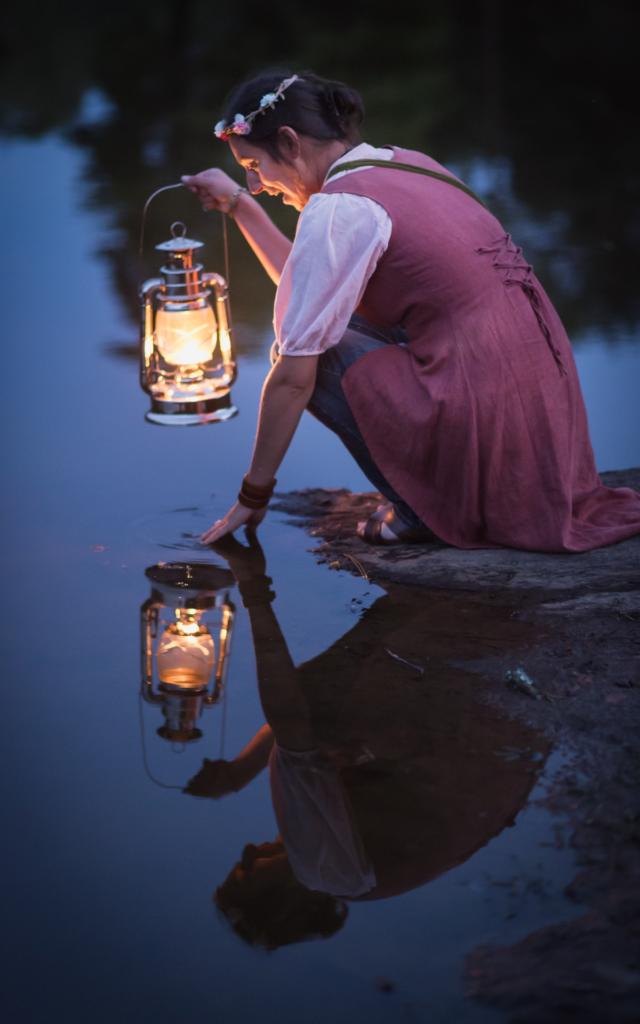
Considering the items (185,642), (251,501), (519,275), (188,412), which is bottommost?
(185,642)

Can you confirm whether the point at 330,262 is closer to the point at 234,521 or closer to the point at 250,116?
the point at 250,116

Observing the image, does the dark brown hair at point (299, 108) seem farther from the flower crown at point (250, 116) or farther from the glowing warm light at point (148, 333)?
the glowing warm light at point (148, 333)

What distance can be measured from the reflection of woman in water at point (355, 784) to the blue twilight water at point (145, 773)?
0.04 metres

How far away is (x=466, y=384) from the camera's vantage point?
3016 mm

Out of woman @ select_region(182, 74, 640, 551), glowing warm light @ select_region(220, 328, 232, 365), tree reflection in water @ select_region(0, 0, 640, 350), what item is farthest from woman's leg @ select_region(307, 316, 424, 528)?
tree reflection in water @ select_region(0, 0, 640, 350)

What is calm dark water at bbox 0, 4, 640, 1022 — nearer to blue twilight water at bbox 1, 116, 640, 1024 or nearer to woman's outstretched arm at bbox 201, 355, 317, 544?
blue twilight water at bbox 1, 116, 640, 1024

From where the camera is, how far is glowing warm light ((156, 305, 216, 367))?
3.41 metres

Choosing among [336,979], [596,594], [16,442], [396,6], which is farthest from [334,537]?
[396,6]

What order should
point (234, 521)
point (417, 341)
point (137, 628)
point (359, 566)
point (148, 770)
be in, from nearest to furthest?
point (148, 770), point (137, 628), point (417, 341), point (359, 566), point (234, 521)

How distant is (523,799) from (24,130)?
863 cm

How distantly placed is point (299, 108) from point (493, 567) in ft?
3.70

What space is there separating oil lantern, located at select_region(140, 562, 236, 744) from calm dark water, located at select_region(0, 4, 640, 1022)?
0.03m

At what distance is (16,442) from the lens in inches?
166

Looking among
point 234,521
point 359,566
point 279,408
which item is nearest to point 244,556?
point 234,521
